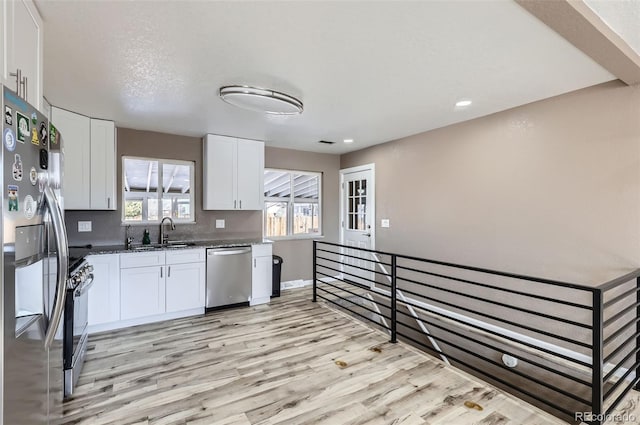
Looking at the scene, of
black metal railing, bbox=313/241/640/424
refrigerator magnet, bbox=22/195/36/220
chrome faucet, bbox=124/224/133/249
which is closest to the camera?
refrigerator magnet, bbox=22/195/36/220

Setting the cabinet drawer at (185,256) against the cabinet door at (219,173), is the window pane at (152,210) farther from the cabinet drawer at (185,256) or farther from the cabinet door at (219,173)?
the cabinet drawer at (185,256)

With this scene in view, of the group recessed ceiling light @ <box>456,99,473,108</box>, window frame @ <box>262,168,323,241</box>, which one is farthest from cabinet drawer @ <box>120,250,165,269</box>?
recessed ceiling light @ <box>456,99,473,108</box>

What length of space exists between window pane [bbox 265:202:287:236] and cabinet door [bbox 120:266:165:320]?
1956 millimetres

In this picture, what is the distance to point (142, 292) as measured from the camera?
3525 mm

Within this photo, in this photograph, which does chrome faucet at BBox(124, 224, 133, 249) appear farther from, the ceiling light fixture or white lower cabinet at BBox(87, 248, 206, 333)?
the ceiling light fixture

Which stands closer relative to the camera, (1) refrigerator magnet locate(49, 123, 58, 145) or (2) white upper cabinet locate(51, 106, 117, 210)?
(1) refrigerator magnet locate(49, 123, 58, 145)

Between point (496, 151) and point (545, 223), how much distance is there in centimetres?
92

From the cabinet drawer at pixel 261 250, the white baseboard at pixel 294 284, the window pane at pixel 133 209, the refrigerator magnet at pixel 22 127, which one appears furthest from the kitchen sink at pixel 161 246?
the refrigerator magnet at pixel 22 127

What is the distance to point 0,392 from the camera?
104cm

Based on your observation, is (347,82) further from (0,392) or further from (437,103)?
(0,392)

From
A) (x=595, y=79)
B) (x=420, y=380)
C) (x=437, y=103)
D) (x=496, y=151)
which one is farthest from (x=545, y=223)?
(x=420, y=380)

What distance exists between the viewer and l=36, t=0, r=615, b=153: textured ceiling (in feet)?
5.45

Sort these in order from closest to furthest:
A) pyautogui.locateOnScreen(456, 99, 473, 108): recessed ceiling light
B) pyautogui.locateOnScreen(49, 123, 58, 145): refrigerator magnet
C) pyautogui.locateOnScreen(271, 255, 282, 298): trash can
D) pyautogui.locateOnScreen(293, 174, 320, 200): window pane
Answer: pyautogui.locateOnScreen(49, 123, 58, 145): refrigerator magnet → pyautogui.locateOnScreen(456, 99, 473, 108): recessed ceiling light → pyautogui.locateOnScreen(271, 255, 282, 298): trash can → pyautogui.locateOnScreen(293, 174, 320, 200): window pane

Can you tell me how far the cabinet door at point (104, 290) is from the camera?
10.7ft
